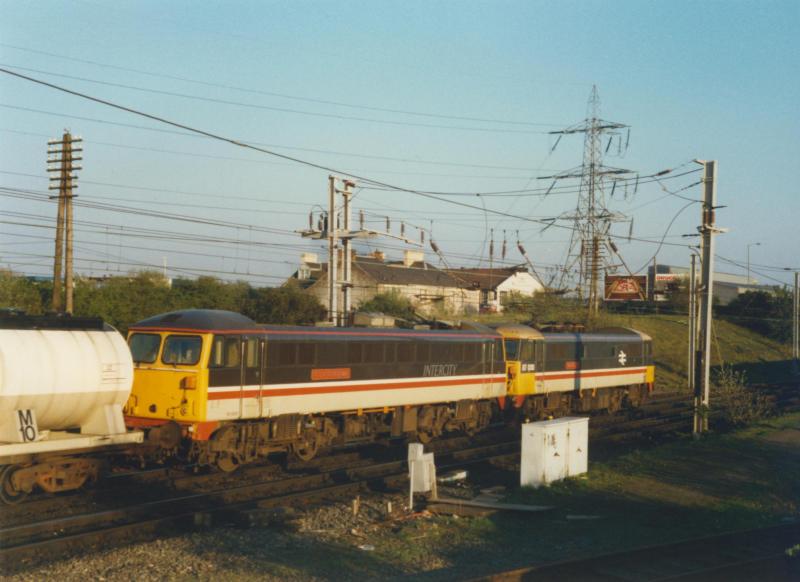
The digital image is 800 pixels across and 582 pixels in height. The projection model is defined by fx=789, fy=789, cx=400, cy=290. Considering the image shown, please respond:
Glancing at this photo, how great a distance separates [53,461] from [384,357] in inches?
366

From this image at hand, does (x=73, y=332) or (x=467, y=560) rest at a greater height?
(x=73, y=332)

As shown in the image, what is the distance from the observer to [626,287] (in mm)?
61125

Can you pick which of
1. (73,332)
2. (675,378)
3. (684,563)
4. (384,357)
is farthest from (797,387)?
(73,332)

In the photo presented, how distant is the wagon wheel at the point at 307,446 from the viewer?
19352 millimetres

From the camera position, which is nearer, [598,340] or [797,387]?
[598,340]

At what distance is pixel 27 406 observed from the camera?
13.5m

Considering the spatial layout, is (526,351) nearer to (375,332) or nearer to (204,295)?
(375,332)

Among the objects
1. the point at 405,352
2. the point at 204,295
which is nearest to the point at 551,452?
the point at 405,352

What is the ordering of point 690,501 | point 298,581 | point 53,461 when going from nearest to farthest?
point 298,581
point 53,461
point 690,501

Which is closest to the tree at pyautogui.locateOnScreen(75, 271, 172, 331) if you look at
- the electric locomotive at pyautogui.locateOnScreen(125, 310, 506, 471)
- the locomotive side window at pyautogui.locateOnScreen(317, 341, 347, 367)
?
the electric locomotive at pyautogui.locateOnScreen(125, 310, 506, 471)

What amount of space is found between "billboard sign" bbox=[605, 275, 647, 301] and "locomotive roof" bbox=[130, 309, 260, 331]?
46.5 meters

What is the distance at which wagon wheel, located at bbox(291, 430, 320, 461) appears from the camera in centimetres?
1935

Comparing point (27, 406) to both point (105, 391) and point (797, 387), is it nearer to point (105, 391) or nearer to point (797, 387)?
point (105, 391)

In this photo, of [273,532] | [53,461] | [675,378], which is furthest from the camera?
[675,378]
